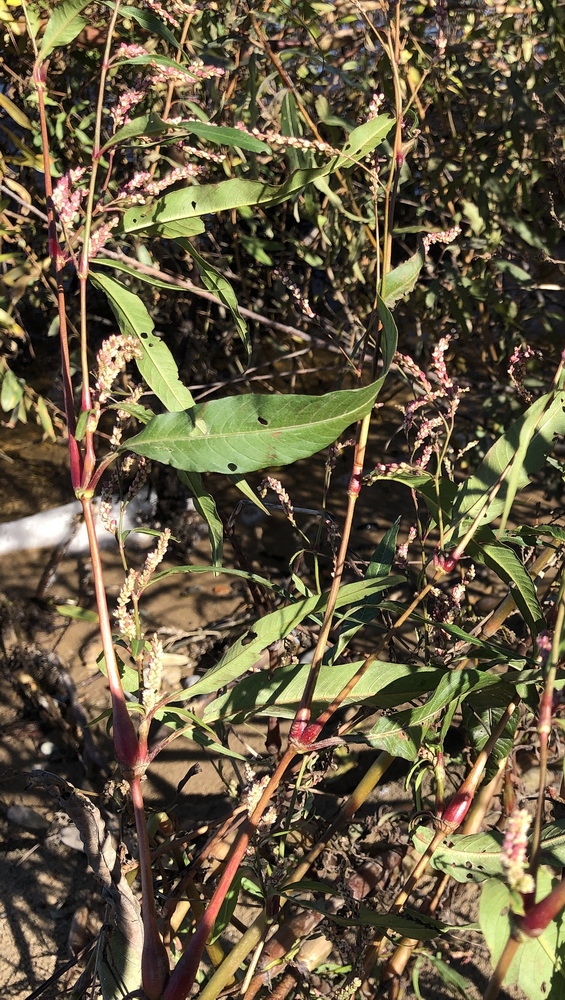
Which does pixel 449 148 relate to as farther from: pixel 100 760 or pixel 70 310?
pixel 100 760

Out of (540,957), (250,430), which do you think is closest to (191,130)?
(250,430)

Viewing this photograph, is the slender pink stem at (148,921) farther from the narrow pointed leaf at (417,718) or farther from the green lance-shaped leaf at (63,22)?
the green lance-shaped leaf at (63,22)

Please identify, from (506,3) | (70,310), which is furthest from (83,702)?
(506,3)

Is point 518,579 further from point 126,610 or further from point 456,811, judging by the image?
point 126,610

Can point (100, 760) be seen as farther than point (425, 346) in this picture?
No

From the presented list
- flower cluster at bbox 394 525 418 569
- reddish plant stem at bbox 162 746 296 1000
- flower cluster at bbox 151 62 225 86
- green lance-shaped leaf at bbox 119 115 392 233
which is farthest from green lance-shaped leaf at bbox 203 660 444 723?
flower cluster at bbox 151 62 225 86

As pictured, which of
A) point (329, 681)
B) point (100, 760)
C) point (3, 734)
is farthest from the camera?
point (3, 734)
